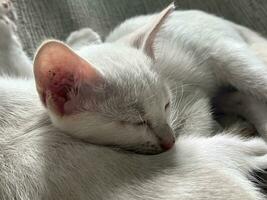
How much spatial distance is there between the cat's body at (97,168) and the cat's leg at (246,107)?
9.4 inches

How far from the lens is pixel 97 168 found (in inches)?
43.8

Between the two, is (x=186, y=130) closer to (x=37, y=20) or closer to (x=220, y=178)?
(x=220, y=178)

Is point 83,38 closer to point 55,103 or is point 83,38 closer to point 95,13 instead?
point 95,13

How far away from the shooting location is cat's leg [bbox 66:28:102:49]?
1.68 meters

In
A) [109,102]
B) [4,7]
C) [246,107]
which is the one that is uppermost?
[4,7]

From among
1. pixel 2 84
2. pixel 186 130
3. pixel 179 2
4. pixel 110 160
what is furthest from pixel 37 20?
pixel 110 160

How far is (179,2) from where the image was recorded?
1.95m

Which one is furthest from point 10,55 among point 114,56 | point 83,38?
point 114,56

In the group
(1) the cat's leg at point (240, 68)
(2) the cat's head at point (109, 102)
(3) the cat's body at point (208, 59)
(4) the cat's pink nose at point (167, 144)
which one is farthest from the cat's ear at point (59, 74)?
(1) the cat's leg at point (240, 68)

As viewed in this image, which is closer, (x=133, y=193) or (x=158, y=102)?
(x=133, y=193)

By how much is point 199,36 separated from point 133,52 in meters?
0.35

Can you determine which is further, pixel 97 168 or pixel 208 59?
pixel 208 59

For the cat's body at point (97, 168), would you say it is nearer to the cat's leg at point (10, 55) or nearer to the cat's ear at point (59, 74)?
the cat's ear at point (59, 74)

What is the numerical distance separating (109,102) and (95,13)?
80 centimetres
